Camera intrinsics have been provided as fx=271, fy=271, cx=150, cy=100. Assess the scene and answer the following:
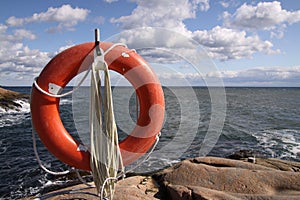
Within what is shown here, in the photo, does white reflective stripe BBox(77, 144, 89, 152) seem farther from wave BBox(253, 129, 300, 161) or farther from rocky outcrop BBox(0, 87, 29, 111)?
rocky outcrop BBox(0, 87, 29, 111)

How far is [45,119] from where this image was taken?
273cm

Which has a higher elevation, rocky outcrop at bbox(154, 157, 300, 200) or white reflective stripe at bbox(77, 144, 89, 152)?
white reflective stripe at bbox(77, 144, 89, 152)

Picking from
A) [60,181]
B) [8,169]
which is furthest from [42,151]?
[60,181]

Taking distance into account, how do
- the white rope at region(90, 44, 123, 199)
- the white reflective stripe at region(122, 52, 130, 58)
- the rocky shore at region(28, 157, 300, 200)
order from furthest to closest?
the rocky shore at region(28, 157, 300, 200), the white reflective stripe at region(122, 52, 130, 58), the white rope at region(90, 44, 123, 199)

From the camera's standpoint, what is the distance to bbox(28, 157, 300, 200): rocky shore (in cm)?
307

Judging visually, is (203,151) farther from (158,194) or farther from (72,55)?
(72,55)

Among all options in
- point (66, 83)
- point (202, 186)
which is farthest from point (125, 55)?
point (202, 186)

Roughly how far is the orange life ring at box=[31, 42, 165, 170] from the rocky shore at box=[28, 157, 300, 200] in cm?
47

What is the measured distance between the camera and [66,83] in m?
2.86

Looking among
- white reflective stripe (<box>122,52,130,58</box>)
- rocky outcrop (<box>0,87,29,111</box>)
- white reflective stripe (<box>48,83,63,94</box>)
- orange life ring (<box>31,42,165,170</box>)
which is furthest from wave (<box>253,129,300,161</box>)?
rocky outcrop (<box>0,87,29,111</box>)

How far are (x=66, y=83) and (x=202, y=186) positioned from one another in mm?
2197

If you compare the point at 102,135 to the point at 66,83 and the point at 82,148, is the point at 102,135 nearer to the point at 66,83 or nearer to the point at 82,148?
the point at 82,148

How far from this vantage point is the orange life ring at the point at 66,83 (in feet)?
8.95

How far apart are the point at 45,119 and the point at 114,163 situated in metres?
0.83
